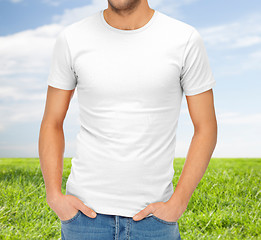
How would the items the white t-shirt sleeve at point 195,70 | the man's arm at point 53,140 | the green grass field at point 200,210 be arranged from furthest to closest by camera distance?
the green grass field at point 200,210 → the man's arm at point 53,140 → the white t-shirt sleeve at point 195,70

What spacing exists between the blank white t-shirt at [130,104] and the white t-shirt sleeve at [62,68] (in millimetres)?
23

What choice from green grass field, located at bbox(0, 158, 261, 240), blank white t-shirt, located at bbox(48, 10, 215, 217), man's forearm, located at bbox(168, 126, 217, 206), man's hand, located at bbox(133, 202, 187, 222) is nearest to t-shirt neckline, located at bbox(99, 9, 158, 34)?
blank white t-shirt, located at bbox(48, 10, 215, 217)

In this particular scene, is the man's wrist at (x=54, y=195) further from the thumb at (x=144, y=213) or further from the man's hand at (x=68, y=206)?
the thumb at (x=144, y=213)

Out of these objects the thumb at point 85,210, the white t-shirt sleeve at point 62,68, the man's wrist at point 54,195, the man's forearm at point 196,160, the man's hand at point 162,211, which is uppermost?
the white t-shirt sleeve at point 62,68

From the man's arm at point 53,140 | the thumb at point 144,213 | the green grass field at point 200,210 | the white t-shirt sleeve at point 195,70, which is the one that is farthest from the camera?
the green grass field at point 200,210

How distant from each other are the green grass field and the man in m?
2.20

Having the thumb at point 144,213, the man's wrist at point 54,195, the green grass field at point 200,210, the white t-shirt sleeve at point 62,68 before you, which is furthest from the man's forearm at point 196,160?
the green grass field at point 200,210

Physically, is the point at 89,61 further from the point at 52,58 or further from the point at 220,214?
the point at 220,214

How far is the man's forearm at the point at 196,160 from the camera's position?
1.70m

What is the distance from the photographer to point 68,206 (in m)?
1.67

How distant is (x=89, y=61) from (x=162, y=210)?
771 millimetres

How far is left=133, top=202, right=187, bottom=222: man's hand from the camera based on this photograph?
5.20ft

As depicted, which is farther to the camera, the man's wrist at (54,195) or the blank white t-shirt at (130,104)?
the man's wrist at (54,195)

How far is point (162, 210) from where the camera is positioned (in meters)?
1.61
